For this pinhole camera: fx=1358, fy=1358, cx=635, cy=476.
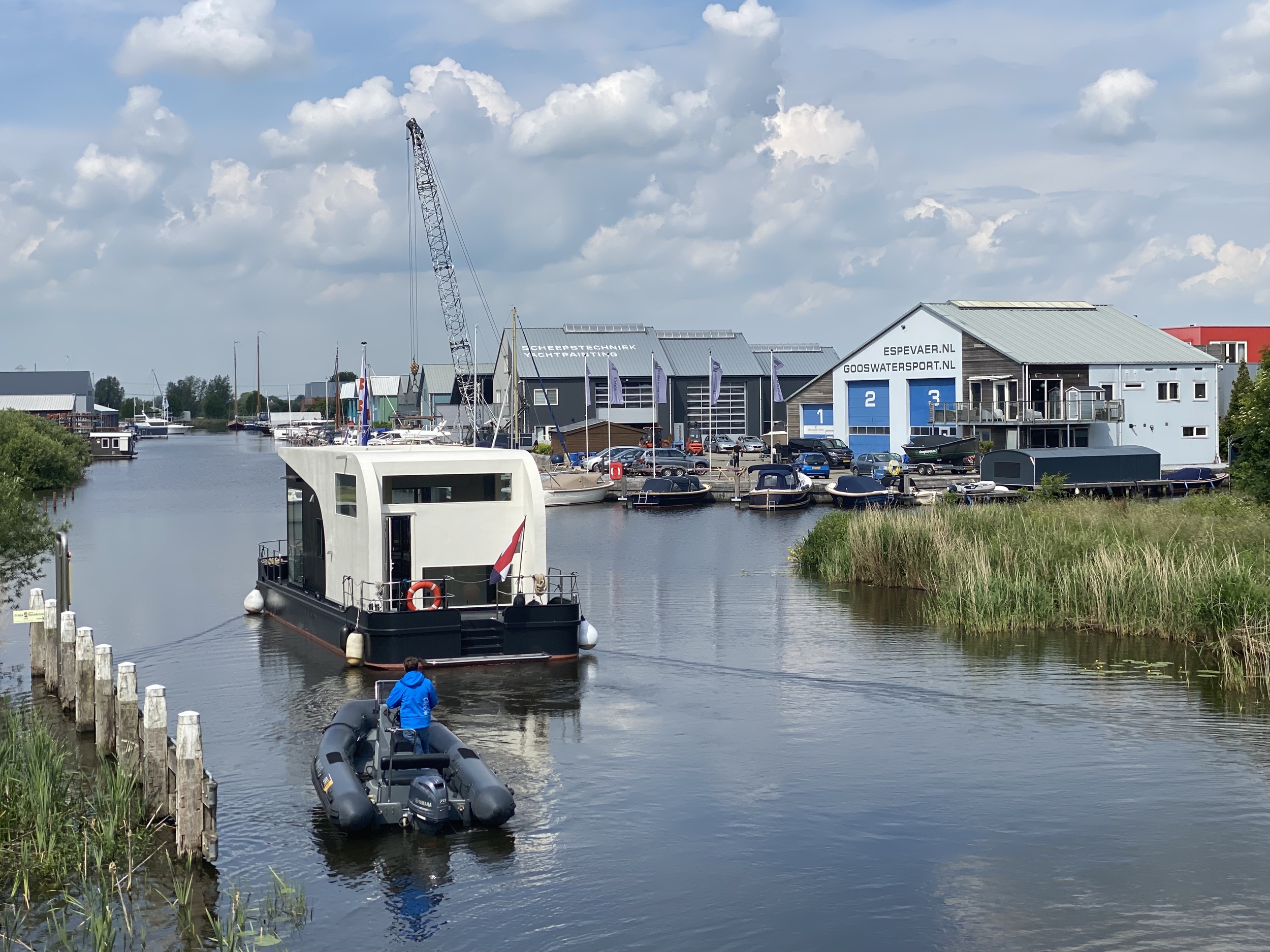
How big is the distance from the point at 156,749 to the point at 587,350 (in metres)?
98.8

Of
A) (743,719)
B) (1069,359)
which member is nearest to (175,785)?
(743,719)

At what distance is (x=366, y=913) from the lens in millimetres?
15234

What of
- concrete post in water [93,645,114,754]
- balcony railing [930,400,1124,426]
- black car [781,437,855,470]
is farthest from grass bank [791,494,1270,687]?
black car [781,437,855,470]

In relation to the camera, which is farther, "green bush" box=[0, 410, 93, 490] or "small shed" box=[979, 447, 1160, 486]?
"green bush" box=[0, 410, 93, 490]

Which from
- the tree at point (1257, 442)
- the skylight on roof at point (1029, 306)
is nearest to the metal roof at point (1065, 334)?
the skylight on roof at point (1029, 306)

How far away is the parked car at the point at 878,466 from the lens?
246 feet

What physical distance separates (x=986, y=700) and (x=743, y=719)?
468 cm

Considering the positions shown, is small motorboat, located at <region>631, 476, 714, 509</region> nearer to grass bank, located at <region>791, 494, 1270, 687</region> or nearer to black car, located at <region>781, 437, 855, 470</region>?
black car, located at <region>781, 437, 855, 470</region>

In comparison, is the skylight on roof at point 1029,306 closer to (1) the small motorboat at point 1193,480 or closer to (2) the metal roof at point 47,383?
(1) the small motorboat at point 1193,480

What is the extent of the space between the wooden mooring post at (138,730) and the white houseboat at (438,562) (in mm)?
5447

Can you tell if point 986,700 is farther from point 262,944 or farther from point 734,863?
point 262,944

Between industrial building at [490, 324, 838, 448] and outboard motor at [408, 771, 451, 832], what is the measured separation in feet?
289

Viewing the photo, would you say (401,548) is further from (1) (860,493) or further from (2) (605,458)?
(2) (605,458)

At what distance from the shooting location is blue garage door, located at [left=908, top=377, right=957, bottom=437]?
84.4 m
